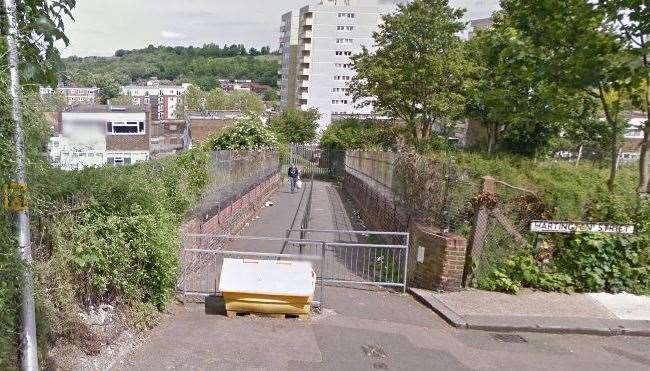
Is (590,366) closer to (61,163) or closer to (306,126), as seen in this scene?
(61,163)

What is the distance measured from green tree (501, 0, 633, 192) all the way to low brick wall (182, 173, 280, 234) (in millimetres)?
7179

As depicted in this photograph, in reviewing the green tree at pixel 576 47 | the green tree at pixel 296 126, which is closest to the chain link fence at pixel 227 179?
the green tree at pixel 576 47

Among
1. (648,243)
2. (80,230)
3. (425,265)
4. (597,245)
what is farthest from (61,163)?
(648,243)

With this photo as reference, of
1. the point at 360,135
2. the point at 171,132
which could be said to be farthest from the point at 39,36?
the point at 171,132

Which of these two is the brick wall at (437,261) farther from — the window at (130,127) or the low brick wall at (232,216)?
the window at (130,127)

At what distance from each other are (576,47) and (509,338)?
586cm

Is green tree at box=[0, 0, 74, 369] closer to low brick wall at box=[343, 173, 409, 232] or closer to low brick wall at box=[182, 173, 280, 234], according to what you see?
low brick wall at box=[182, 173, 280, 234]

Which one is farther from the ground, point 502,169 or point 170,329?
point 502,169

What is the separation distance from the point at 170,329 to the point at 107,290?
37.1 inches

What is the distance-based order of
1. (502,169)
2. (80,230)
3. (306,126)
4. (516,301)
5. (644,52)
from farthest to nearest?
1. (306,126)
2. (502,169)
3. (644,52)
4. (516,301)
5. (80,230)

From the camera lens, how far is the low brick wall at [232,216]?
28.1ft

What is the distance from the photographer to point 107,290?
5.23 meters

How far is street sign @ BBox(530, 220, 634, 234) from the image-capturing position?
745 centimetres

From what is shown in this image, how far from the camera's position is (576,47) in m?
8.73
